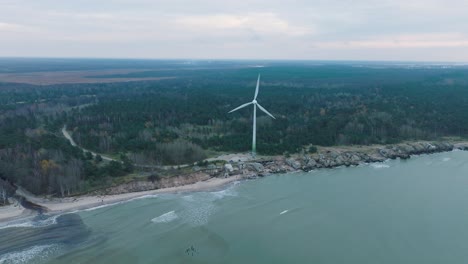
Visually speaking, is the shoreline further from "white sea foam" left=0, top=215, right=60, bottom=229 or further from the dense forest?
the dense forest

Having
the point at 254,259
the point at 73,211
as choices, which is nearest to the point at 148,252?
the point at 254,259

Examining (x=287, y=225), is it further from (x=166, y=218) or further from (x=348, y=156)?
(x=348, y=156)

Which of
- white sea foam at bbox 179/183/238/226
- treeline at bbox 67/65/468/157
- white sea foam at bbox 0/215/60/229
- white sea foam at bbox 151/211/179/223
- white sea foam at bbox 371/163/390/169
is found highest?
treeline at bbox 67/65/468/157

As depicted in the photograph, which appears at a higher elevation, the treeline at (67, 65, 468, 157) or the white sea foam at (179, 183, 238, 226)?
the treeline at (67, 65, 468, 157)

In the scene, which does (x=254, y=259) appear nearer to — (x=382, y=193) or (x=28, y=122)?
(x=382, y=193)

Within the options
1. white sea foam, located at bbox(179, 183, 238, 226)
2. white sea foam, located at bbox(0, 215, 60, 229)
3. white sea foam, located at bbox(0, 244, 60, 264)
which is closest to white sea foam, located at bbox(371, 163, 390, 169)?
white sea foam, located at bbox(179, 183, 238, 226)

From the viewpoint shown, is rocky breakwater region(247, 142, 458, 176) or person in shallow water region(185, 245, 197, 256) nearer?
person in shallow water region(185, 245, 197, 256)

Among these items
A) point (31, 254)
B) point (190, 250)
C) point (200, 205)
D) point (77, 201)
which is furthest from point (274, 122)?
point (31, 254)

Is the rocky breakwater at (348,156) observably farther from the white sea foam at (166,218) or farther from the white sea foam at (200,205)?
the white sea foam at (166,218)
